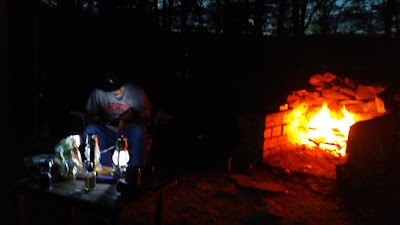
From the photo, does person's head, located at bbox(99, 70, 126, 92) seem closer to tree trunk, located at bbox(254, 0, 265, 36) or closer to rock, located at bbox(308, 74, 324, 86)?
rock, located at bbox(308, 74, 324, 86)

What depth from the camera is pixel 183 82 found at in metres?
9.39

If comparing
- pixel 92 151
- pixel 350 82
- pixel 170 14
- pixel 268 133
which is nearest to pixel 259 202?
pixel 268 133

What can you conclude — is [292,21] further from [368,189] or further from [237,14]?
[368,189]

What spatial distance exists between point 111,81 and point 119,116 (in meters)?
0.46

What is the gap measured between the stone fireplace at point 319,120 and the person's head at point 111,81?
8.29 feet

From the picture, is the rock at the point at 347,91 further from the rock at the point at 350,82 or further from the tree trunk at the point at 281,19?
the tree trunk at the point at 281,19

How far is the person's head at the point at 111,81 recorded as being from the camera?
5.01 meters

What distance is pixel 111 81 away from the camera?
5000mm

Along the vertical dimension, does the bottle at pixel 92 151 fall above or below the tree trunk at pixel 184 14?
below

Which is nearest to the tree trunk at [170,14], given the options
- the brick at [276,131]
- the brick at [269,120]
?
the brick at [276,131]

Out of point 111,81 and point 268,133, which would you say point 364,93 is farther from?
point 111,81

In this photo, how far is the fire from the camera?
7031 millimetres

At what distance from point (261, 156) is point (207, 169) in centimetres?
92

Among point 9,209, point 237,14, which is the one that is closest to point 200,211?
point 9,209
